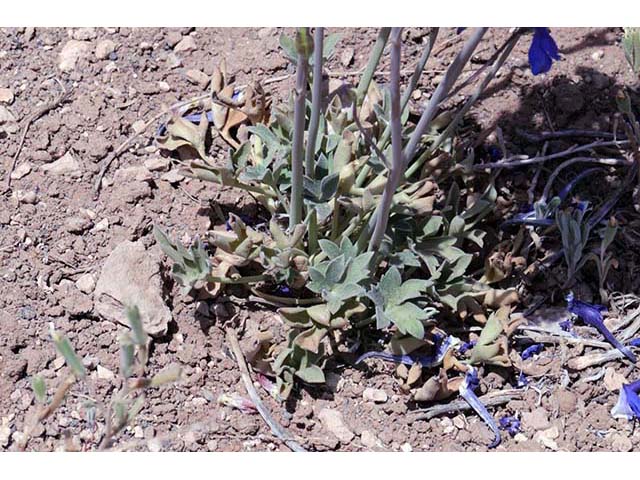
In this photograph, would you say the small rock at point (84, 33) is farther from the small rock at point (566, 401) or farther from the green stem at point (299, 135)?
the small rock at point (566, 401)

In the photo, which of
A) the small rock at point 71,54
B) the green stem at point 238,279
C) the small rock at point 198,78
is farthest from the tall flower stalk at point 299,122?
the small rock at point 71,54

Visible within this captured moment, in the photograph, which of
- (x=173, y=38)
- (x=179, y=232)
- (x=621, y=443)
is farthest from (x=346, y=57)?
(x=621, y=443)

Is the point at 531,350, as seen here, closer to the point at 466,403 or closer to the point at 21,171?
the point at 466,403

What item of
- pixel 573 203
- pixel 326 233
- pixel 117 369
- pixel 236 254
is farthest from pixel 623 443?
pixel 117 369

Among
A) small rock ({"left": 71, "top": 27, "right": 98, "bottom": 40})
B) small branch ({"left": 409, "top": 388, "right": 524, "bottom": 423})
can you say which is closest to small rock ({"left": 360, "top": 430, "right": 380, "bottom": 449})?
small branch ({"left": 409, "top": 388, "right": 524, "bottom": 423})

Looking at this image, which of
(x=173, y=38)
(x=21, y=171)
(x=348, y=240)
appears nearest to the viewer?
(x=348, y=240)

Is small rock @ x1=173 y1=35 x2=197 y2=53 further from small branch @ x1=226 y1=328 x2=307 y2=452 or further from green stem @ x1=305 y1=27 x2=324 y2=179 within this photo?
small branch @ x1=226 y1=328 x2=307 y2=452
